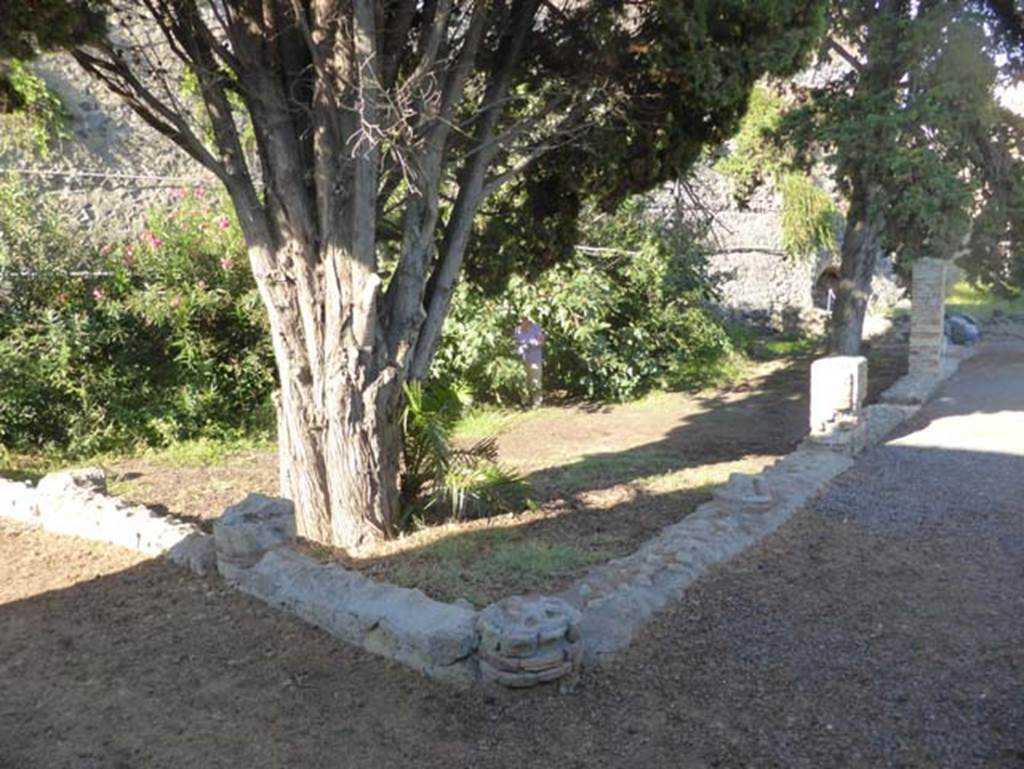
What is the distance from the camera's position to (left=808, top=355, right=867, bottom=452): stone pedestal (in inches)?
332

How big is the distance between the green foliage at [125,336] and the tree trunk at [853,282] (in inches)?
310

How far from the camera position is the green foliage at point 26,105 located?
6309 mm

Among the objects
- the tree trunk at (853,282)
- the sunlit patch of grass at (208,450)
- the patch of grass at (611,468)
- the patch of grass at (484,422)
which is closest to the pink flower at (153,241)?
the sunlit patch of grass at (208,450)

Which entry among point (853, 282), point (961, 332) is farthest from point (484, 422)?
point (961, 332)

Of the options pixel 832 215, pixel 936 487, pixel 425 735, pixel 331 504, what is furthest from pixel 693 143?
pixel 832 215

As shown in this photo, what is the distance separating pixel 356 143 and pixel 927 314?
9.27 m

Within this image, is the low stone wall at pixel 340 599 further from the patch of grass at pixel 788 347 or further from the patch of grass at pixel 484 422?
the patch of grass at pixel 788 347

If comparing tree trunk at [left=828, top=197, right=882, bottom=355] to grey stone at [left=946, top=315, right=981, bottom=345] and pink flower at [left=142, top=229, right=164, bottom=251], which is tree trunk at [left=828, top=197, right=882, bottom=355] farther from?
pink flower at [left=142, top=229, right=164, bottom=251]

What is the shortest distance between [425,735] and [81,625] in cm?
241

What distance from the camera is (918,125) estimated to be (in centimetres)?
1151

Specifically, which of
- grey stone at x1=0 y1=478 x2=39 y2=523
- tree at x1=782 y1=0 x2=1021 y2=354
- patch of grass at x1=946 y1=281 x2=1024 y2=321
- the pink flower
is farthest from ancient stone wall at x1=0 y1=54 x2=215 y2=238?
patch of grass at x1=946 y1=281 x2=1024 y2=321

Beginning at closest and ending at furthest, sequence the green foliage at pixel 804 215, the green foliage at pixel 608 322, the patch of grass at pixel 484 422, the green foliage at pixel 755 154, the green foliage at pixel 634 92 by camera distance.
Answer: the green foliage at pixel 634 92 → the patch of grass at pixel 484 422 → the green foliage at pixel 608 322 → the green foliage at pixel 755 154 → the green foliage at pixel 804 215

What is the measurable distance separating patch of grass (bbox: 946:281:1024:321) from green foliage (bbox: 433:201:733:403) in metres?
8.51

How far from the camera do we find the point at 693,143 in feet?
24.3
